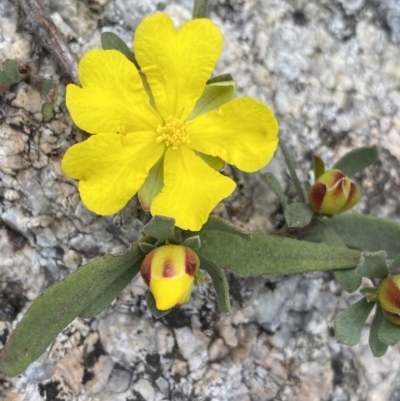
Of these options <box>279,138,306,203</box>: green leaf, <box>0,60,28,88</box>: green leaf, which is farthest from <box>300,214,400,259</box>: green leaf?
<box>0,60,28,88</box>: green leaf

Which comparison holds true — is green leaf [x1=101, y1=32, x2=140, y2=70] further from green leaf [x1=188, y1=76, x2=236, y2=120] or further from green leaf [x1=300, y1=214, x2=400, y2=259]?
green leaf [x1=300, y1=214, x2=400, y2=259]

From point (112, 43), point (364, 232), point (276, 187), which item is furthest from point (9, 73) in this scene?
point (364, 232)

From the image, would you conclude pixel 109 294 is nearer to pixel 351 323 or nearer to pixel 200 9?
pixel 351 323

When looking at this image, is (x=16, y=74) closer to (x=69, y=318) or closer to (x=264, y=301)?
(x=69, y=318)

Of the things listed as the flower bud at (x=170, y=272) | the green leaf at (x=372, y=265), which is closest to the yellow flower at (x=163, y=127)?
the flower bud at (x=170, y=272)

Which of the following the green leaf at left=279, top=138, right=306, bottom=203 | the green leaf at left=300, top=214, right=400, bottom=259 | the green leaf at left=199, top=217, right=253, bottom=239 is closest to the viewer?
the green leaf at left=199, top=217, right=253, bottom=239

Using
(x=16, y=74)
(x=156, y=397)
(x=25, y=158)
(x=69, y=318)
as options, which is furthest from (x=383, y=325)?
(x=16, y=74)
